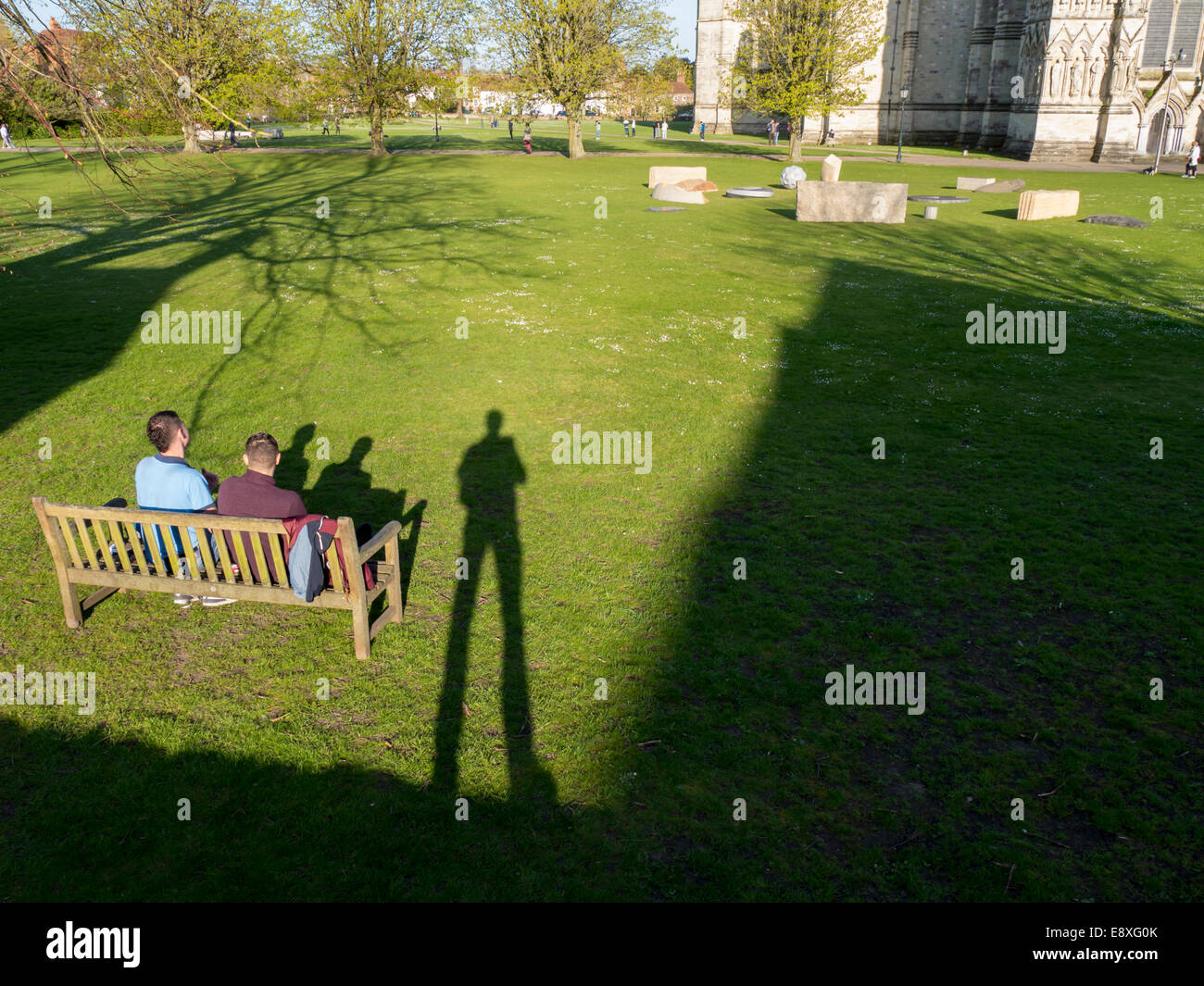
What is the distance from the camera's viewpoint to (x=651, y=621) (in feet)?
22.8

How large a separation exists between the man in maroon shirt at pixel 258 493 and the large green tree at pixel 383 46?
4846 centimetres

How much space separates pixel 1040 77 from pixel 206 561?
55475mm

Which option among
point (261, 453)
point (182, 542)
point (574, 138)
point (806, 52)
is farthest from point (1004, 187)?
point (182, 542)

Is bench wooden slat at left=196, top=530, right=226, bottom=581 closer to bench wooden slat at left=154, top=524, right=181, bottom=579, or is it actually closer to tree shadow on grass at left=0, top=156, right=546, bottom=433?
bench wooden slat at left=154, top=524, right=181, bottom=579

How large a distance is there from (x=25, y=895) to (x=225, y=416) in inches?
307

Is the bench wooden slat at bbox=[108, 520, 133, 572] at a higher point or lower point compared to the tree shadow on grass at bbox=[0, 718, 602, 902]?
higher

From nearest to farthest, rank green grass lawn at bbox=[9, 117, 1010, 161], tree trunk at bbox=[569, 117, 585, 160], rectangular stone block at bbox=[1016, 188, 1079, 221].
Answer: rectangular stone block at bbox=[1016, 188, 1079, 221]
tree trunk at bbox=[569, 117, 585, 160]
green grass lawn at bbox=[9, 117, 1010, 161]

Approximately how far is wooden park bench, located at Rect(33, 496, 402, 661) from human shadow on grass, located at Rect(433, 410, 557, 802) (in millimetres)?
768

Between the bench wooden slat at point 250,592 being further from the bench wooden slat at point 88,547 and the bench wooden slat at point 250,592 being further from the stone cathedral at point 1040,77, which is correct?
the stone cathedral at point 1040,77

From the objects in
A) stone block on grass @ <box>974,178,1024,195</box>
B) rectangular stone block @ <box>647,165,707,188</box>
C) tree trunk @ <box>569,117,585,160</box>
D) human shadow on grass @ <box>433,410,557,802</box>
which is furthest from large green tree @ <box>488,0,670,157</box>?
human shadow on grass @ <box>433,410,557,802</box>

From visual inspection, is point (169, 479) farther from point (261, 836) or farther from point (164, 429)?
point (261, 836)

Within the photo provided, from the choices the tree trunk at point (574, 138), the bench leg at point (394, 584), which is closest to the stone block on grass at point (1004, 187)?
the tree trunk at point (574, 138)

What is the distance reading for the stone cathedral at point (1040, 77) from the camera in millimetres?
45938

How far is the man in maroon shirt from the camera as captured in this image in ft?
21.1
